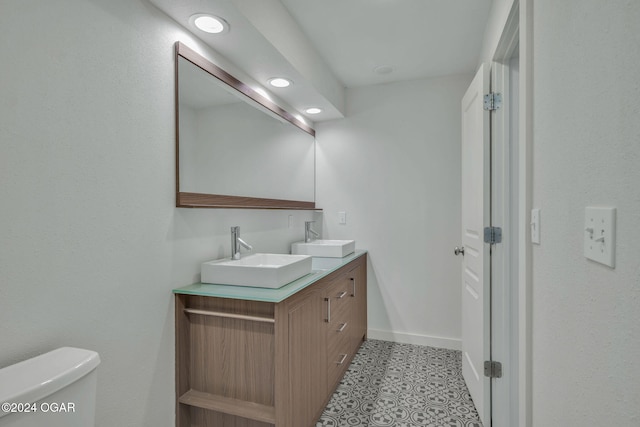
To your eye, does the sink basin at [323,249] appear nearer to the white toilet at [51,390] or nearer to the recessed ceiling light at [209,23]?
the recessed ceiling light at [209,23]

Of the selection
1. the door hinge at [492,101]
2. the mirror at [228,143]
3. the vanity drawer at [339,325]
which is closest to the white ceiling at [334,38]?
the mirror at [228,143]

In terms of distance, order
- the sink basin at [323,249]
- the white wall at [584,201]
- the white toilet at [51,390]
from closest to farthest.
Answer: the white wall at [584,201] < the white toilet at [51,390] < the sink basin at [323,249]

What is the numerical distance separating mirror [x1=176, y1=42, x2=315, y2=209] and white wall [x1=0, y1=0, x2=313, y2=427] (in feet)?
0.28

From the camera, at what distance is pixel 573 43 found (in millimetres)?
719

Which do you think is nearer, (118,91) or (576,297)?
(576,297)

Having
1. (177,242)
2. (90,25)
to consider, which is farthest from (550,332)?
(90,25)

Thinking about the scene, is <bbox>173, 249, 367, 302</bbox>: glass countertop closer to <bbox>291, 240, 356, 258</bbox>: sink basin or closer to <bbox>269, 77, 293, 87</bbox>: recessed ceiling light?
<bbox>291, 240, 356, 258</bbox>: sink basin

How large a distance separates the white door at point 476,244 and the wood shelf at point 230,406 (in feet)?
3.86

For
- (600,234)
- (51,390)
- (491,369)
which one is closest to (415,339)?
(491,369)

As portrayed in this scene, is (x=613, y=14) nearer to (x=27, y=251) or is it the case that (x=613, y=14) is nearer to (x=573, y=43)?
(x=573, y=43)

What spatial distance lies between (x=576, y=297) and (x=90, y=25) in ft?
5.48

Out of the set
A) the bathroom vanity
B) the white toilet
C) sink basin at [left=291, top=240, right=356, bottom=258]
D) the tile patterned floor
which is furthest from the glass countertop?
the tile patterned floor

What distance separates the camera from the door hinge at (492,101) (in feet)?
5.60

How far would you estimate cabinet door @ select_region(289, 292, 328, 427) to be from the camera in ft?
4.95
